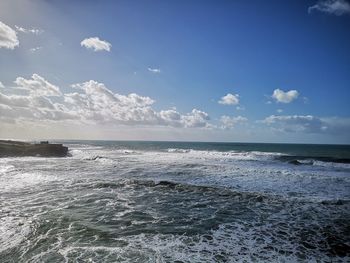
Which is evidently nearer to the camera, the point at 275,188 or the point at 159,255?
the point at 159,255

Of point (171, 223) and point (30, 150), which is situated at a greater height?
point (30, 150)

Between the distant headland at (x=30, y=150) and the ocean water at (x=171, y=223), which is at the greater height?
the distant headland at (x=30, y=150)

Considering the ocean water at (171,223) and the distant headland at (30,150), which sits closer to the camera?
the ocean water at (171,223)

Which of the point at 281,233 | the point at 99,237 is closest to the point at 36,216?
the point at 99,237

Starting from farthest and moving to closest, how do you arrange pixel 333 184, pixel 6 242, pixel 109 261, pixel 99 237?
pixel 333 184, pixel 99 237, pixel 6 242, pixel 109 261

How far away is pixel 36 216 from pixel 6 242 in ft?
8.44

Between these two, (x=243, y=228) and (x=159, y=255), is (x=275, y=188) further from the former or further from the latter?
(x=159, y=255)

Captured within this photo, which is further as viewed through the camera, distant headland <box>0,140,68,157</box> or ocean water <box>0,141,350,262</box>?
distant headland <box>0,140,68,157</box>

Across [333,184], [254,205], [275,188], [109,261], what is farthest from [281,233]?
[333,184]

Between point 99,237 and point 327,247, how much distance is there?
6924mm

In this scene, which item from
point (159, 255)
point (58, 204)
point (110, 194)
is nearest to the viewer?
point (159, 255)

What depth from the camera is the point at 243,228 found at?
9.80 m

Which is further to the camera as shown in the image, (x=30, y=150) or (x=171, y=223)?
(x=30, y=150)

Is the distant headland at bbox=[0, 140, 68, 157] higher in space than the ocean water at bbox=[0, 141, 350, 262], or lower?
higher
